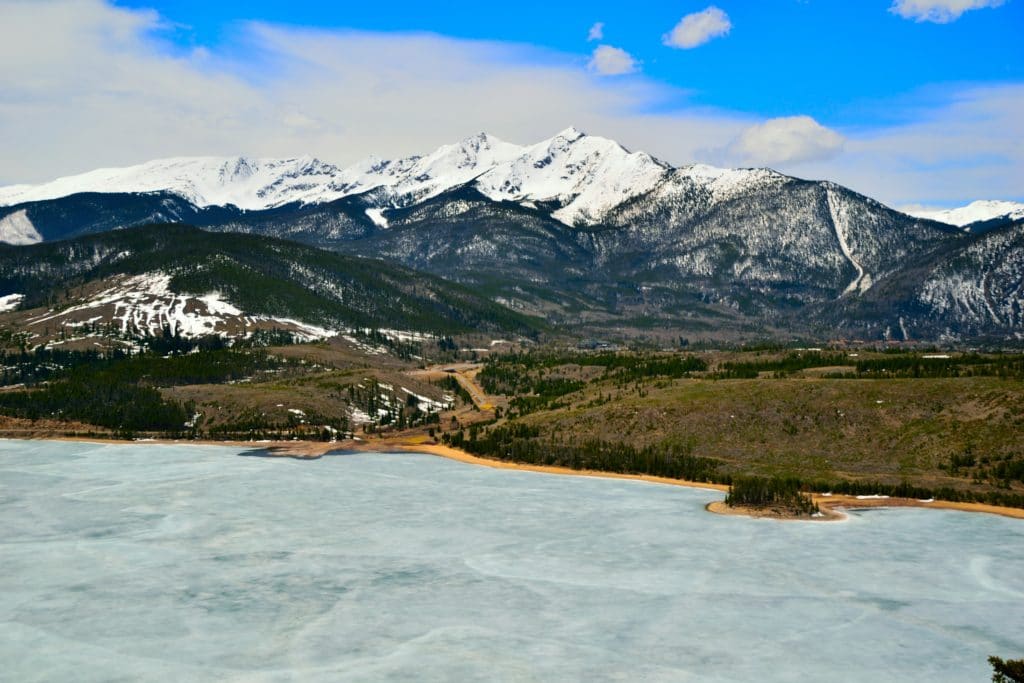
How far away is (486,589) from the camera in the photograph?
268 ft

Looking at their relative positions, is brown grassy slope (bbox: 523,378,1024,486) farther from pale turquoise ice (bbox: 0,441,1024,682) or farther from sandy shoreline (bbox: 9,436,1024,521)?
pale turquoise ice (bbox: 0,441,1024,682)

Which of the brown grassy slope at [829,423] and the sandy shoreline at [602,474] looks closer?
the sandy shoreline at [602,474]

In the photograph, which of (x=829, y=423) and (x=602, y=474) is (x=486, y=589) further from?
(x=829, y=423)

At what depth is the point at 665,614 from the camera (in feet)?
245

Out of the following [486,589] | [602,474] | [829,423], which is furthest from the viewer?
[829,423]

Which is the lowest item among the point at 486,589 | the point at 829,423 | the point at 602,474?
the point at 486,589

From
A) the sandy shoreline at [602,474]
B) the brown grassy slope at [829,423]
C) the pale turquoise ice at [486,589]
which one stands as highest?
the brown grassy slope at [829,423]

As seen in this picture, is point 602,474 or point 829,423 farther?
point 829,423

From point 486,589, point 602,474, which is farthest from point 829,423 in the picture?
point 486,589

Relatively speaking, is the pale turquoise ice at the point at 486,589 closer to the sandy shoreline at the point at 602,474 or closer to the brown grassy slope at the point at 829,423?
the sandy shoreline at the point at 602,474

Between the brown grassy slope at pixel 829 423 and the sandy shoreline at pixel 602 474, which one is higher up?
the brown grassy slope at pixel 829 423

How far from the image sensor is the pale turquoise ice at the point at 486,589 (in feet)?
208

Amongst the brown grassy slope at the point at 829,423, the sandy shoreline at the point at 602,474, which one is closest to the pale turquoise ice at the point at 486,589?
the sandy shoreline at the point at 602,474

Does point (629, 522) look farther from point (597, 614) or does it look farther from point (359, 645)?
point (359, 645)
